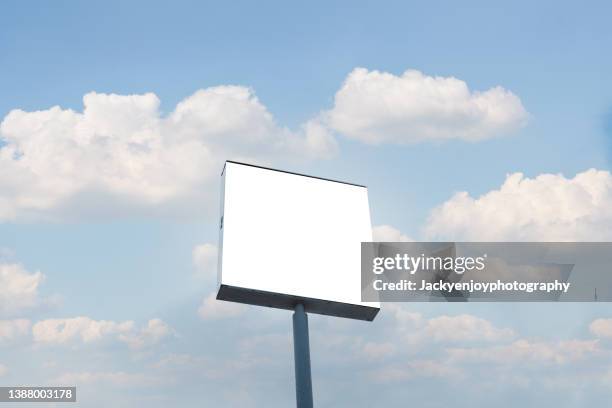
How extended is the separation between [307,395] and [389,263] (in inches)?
199

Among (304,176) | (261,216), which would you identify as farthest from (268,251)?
(304,176)

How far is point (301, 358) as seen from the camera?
1027 inches

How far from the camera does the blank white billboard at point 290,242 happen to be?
26.0 meters

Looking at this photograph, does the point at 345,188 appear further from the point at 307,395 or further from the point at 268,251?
the point at 307,395

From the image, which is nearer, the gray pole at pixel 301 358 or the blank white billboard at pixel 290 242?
the gray pole at pixel 301 358

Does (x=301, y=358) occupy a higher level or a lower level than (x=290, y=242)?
lower

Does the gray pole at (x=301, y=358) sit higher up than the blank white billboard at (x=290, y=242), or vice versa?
the blank white billboard at (x=290, y=242)

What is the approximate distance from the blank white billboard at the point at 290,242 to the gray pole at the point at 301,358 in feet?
1.63

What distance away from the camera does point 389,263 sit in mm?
28125

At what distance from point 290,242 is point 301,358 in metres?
3.43

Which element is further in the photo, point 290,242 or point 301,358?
point 290,242

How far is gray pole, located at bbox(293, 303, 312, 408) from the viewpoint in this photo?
2559 cm

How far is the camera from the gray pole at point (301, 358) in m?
25.6

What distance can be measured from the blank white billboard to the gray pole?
0.50 meters
